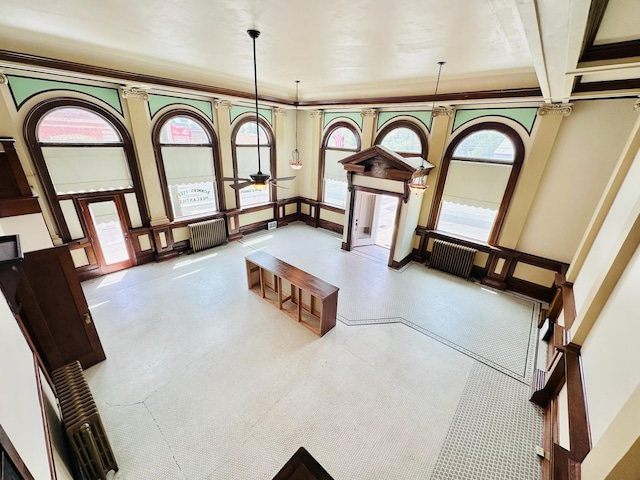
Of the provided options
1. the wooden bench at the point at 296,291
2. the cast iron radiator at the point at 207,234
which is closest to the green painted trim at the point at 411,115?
the wooden bench at the point at 296,291

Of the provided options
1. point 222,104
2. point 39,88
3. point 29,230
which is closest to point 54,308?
point 29,230

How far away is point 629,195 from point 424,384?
10.5 feet

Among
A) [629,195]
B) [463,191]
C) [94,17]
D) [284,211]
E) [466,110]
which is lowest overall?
[284,211]

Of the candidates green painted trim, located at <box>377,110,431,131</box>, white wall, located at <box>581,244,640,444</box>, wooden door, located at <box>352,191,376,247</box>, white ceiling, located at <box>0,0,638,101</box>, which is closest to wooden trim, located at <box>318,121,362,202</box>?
green painted trim, located at <box>377,110,431,131</box>

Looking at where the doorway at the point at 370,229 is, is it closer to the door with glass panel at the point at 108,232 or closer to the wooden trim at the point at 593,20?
the wooden trim at the point at 593,20

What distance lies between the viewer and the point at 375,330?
437cm

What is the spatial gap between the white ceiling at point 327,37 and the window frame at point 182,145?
0.81 meters

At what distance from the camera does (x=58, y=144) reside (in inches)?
180

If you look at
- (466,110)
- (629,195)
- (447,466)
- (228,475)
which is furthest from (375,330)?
(466,110)

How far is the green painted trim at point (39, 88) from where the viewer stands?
408 centimetres

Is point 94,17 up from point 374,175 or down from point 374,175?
up

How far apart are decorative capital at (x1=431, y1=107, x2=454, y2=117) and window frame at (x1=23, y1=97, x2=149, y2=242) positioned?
6.39 meters

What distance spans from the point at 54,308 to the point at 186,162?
13.7 feet

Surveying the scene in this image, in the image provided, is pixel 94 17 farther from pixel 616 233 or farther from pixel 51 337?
pixel 616 233
